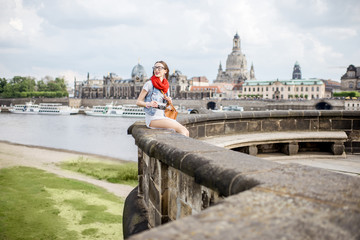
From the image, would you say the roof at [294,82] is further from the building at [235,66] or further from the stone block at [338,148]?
the stone block at [338,148]

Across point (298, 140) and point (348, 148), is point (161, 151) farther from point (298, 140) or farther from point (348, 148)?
point (348, 148)

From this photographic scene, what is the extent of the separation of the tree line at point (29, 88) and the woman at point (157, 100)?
360 feet

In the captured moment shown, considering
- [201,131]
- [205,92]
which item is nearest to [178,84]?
[205,92]

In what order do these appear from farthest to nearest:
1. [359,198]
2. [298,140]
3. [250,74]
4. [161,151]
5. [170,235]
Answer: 1. [250,74]
2. [298,140]
3. [161,151]
4. [359,198]
5. [170,235]

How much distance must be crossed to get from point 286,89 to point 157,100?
9514 cm

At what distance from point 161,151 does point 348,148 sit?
193 inches

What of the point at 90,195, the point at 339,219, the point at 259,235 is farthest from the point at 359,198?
the point at 90,195

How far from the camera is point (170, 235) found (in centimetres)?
106

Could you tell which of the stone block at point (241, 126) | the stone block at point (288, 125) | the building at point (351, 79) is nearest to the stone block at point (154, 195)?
the stone block at point (241, 126)

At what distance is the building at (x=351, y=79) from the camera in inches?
3365

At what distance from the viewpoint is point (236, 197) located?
4.49 feet

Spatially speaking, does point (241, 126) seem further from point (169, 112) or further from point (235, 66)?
point (235, 66)

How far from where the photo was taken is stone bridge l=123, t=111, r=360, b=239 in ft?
3.60

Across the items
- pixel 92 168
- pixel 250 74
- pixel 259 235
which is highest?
pixel 250 74
